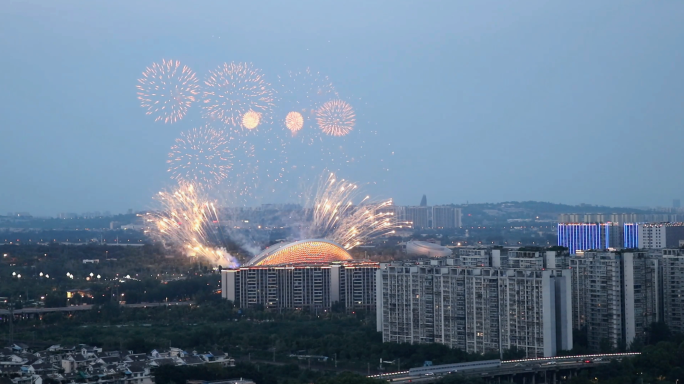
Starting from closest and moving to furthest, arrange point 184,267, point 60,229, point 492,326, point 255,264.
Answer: point 492,326
point 255,264
point 184,267
point 60,229

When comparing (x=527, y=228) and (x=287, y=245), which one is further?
(x=527, y=228)

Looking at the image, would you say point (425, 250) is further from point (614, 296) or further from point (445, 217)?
point (445, 217)

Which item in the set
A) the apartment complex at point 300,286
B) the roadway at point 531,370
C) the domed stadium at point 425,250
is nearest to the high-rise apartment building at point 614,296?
the roadway at point 531,370

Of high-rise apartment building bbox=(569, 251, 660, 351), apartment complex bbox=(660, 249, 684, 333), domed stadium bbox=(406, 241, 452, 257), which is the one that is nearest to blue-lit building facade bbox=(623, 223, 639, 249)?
domed stadium bbox=(406, 241, 452, 257)

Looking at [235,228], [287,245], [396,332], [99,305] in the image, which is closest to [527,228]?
[235,228]

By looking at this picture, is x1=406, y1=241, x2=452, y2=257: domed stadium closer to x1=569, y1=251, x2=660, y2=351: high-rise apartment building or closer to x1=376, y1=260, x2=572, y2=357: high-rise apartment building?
x1=376, y1=260, x2=572, y2=357: high-rise apartment building

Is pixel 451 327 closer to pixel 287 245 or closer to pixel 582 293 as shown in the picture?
pixel 582 293

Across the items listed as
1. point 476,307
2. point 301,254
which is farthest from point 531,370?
point 301,254

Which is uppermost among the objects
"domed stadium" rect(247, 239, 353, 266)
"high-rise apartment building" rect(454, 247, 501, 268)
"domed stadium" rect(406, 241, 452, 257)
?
"high-rise apartment building" rect(454, 247, 501, 268)
